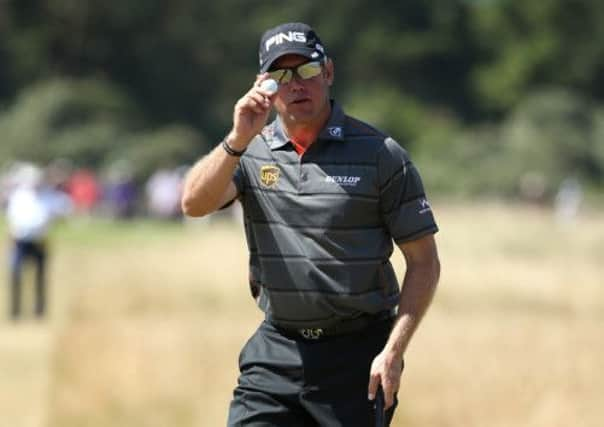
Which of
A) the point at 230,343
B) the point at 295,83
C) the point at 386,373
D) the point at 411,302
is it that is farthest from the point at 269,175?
the point at 230,343

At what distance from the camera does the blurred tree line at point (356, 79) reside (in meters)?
65.1

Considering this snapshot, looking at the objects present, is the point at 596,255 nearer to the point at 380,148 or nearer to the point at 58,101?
the point at 380,148

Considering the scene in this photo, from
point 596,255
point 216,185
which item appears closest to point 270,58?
point 216,185

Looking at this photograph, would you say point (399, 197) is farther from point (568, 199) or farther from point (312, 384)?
point (568, 199)

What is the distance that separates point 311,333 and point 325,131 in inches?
29.5

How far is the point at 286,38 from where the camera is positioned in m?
6.66

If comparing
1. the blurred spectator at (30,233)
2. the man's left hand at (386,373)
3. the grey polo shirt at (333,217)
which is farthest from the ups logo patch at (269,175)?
the blurred spectator at (30,233)

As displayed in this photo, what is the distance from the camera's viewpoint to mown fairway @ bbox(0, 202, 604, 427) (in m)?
11.9

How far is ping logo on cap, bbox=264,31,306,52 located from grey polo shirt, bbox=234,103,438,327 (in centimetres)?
32

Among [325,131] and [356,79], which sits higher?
[356,79]

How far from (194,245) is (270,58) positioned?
24.4m

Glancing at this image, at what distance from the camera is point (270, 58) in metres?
6.66

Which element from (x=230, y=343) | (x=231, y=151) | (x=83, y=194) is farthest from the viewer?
(x=83, y=194)

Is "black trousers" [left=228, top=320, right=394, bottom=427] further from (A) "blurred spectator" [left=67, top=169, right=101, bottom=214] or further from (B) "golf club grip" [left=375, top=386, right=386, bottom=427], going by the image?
(A) "blurred spectator" [left=67, top=169, right=101, bottom=214]
